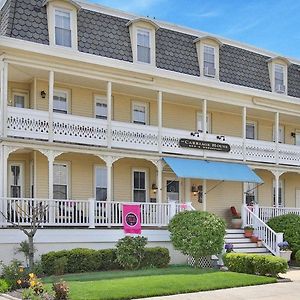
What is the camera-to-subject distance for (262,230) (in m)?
24.0

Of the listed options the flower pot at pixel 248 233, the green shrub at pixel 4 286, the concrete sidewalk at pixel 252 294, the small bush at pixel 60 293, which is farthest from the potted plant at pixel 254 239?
the small bush at pixel 60 293

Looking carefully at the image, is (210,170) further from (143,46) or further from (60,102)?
(60,102)

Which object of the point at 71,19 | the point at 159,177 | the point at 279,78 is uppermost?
the point at 71,19

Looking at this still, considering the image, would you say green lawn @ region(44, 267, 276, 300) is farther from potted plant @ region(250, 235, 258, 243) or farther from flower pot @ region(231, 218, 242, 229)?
flower pot @ region(231, 218, 242, 229)

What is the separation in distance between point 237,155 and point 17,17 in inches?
466

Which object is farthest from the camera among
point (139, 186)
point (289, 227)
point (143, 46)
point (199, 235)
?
point (139, 186)

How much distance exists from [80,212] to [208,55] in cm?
1066

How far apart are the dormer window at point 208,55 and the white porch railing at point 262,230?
649 centimetres

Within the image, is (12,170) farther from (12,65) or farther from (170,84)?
(170,84)

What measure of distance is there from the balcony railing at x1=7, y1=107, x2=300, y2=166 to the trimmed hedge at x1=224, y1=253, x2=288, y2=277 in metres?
6.46

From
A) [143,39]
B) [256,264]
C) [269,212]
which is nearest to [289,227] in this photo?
[269,212]

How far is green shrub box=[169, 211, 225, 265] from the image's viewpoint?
19422mm

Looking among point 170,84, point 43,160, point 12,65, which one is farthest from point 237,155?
point 12,65

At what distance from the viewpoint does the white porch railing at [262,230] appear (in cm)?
2286
